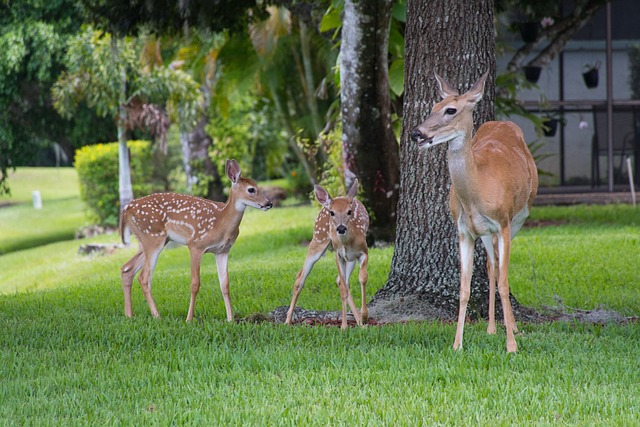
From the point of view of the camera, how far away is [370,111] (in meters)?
14.2

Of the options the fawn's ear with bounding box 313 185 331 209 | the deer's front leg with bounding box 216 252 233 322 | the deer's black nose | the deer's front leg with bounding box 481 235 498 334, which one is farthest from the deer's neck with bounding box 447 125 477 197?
the deer's front leg with bounding box 216 252 233 322

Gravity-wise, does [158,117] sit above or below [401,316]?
above

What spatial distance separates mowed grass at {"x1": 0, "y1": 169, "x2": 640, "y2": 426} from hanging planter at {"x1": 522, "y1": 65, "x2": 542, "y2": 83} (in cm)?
962

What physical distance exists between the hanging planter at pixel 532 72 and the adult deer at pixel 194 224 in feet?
40.1

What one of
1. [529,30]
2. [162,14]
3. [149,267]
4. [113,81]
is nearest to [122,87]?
[113,81]

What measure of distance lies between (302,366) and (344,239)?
6.41 ft

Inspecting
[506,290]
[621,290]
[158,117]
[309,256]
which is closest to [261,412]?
[506,290]

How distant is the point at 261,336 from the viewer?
8133 mm

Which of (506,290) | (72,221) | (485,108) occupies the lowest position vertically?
(72,221)

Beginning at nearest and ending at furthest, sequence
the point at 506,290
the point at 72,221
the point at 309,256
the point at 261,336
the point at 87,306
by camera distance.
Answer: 1. the point at 506,290
2. the point at 261,336
3. the point at 309,256
4. the point at 87,306
5. the point at 72,221

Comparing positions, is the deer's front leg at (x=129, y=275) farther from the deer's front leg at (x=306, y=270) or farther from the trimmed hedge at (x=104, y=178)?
the trimmed hedge at (x=104, y=178)

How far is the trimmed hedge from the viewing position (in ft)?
86.9

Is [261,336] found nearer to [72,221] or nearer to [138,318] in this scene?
[138,318]

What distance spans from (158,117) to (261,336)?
15.9 meters
